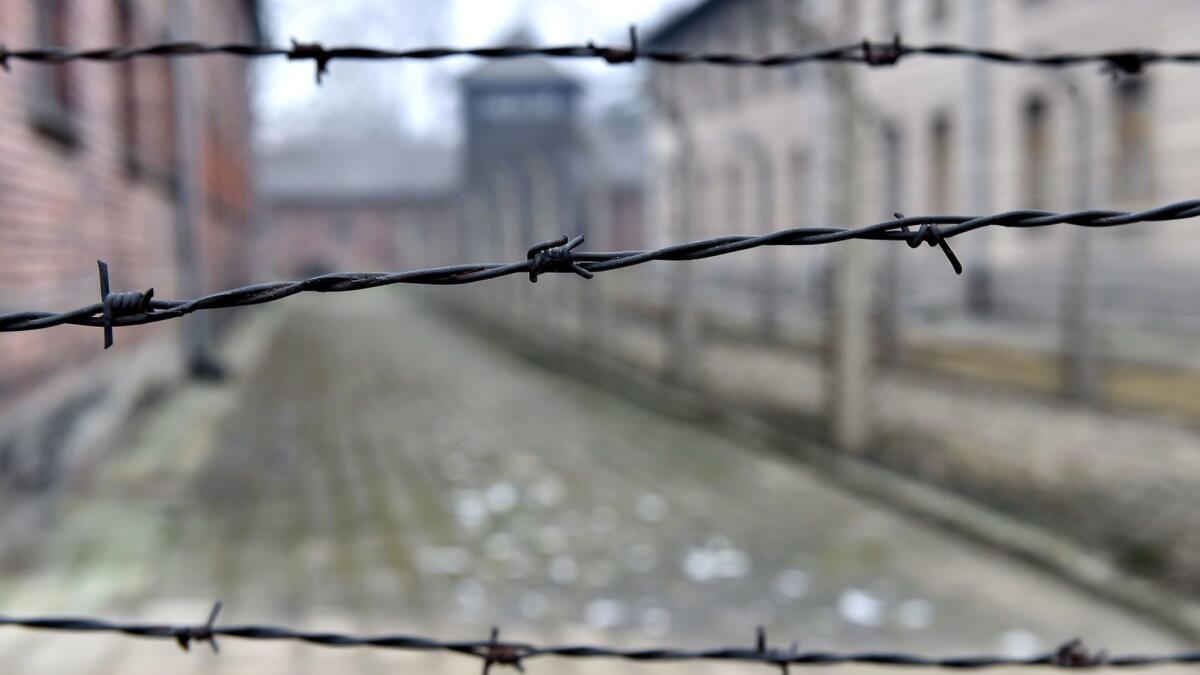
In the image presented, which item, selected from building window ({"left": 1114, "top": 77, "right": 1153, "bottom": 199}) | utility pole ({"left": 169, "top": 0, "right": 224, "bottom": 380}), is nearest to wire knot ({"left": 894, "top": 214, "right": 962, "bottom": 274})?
utility pole ({"left": 169, "top": 0, "right": 224, "bottom": 380})

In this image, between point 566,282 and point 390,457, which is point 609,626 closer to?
point 390,457

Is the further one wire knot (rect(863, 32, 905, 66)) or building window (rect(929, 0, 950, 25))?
building window (rect(929, 0, 950, 25))

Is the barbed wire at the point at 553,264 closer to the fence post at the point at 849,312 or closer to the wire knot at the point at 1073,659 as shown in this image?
the wire knot at the point at 1073,659

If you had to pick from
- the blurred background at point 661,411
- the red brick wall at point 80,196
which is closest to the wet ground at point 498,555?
the blurred background at point 661,411

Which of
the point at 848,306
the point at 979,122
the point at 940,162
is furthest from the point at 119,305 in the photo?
the point at 940,162

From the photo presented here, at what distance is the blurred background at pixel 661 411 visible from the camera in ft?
17.2

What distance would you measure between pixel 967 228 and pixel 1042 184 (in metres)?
17.3

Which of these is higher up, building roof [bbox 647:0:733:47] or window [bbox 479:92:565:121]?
building roof [bbox 647:0:733:47]

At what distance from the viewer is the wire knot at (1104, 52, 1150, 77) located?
2.37m

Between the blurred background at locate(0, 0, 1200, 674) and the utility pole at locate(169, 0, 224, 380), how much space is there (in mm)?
62

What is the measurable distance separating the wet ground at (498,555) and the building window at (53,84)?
2030 mm

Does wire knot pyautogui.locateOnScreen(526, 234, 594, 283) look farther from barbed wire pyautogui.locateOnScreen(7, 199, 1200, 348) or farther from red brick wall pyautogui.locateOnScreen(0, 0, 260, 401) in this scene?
red brick wall pyautogui.locateOnScreen(0, 0, 260, 401)

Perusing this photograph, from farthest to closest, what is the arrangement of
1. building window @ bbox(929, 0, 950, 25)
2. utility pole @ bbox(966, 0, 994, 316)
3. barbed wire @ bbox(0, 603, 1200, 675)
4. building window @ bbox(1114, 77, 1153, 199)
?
building window @ bbox(929, 0, 950, 25) < utility pole @ bbox(966, 0, 994, 316) < building window @ bbox(1114, 77, 1153, 199) < barbed wire @ bbox(0, 603, 1200, 675)

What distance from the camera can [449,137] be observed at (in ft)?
214
